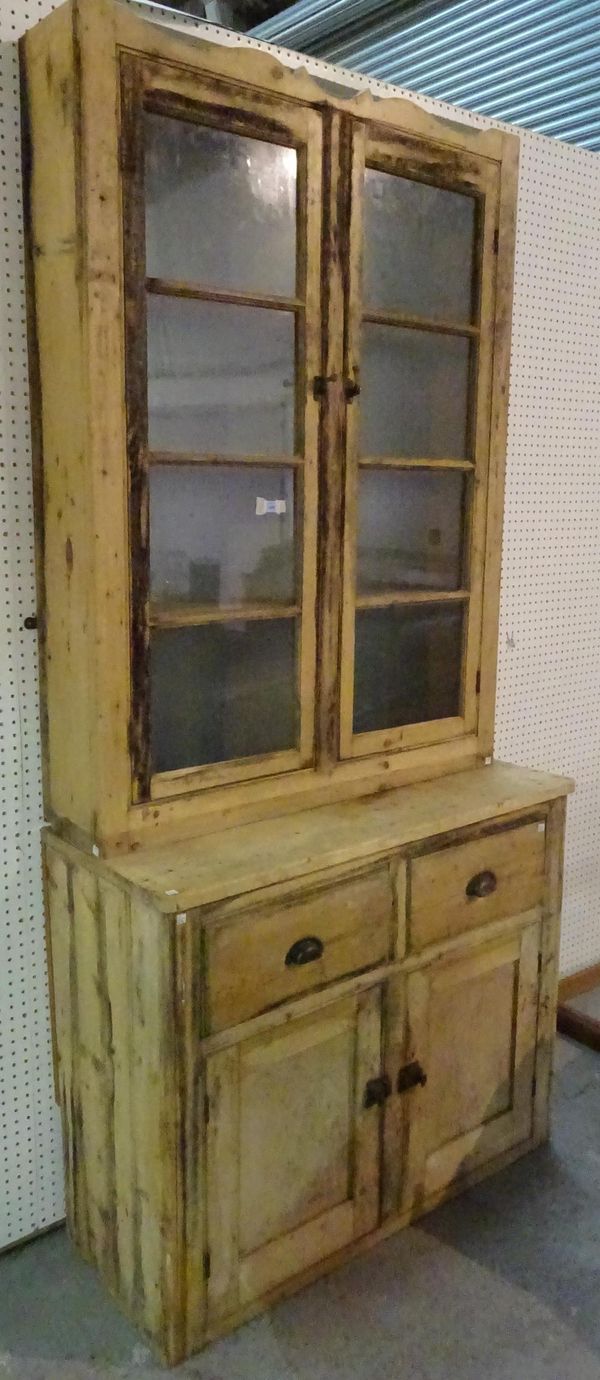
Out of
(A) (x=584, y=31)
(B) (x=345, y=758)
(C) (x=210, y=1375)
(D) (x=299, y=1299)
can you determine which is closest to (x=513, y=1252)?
(D) (x=299, y=1299)

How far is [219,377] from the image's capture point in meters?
1.64

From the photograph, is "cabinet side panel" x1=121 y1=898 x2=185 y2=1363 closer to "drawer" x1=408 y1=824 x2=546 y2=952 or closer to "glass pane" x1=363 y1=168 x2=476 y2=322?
"drawer" x1=408 y1=824 x2=546 y2=952

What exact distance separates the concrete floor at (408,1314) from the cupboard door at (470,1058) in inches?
4.6

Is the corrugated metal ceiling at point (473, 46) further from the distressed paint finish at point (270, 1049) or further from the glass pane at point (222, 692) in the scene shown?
the distressed paint finish at point (270, 1049)

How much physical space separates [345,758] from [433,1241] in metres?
0.89

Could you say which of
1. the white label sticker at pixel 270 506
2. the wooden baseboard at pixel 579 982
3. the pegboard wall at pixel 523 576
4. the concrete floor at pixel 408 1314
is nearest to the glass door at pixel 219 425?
the white label sticker at pixel 270 506

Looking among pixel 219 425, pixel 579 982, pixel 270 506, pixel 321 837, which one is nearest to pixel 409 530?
pixel 270 506

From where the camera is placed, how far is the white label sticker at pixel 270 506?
1710 millimetres

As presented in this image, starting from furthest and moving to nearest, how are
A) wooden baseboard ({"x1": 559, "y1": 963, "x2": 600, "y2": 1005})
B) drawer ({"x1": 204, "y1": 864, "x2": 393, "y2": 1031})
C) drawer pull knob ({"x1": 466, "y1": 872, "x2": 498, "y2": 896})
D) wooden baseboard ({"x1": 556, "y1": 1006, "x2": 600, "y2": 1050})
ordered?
wooden baseboard ({"x1": 559, "y1": 963, "x2": 600, "y2": 1005}), wooden baseboard ({"x1": 556, "y1": 1006, "x2": 600, "y2": 1050}), drawer pull knob ({"x1": 466, "y1": 872, "x2": 498, "y2": 896}), drawer ({"x1": 204, "y1": 864, "x2": 393, "y2": 1031})

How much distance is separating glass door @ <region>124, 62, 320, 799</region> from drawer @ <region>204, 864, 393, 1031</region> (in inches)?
9.6

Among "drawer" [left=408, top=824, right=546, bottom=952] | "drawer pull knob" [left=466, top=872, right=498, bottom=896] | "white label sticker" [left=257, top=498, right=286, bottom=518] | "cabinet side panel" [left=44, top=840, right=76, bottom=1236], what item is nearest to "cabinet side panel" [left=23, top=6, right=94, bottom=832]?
"cabinet side panel" [left=44, top=840, right=76, bottom=1236]

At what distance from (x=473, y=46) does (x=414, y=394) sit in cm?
120

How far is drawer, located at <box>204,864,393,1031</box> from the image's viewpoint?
59.4 inches

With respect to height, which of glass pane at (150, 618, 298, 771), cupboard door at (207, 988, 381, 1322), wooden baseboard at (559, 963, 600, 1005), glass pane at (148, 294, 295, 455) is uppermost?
glass pane at (148, 294, 295, 455)
